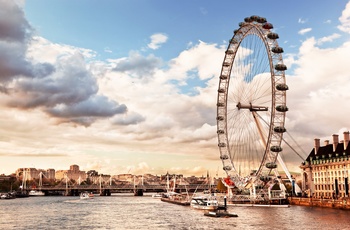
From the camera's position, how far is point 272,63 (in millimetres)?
71062

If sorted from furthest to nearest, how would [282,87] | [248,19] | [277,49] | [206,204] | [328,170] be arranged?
[328,170]
[206,204]
[248,19]
[277,49]
[282,87]

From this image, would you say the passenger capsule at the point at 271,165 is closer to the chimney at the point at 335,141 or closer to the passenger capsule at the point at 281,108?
the passenger capsule at the point at 281,108

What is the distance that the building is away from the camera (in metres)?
85.8

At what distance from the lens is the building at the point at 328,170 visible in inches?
3378

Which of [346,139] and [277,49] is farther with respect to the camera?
[346,139]

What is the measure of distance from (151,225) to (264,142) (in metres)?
30.3

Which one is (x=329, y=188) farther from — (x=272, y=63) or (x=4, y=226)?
(x=4, y=226)

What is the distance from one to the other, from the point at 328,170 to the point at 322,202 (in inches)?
584

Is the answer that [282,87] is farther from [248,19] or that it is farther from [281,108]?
[248,19]

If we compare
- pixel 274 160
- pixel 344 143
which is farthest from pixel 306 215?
pixel 344 143

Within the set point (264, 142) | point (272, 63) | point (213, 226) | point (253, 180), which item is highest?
point (272, 63)

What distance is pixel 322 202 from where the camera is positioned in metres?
78.3

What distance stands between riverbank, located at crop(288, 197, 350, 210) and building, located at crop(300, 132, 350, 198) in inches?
175

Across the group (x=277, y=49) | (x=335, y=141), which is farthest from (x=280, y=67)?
(x=335, y=141)
